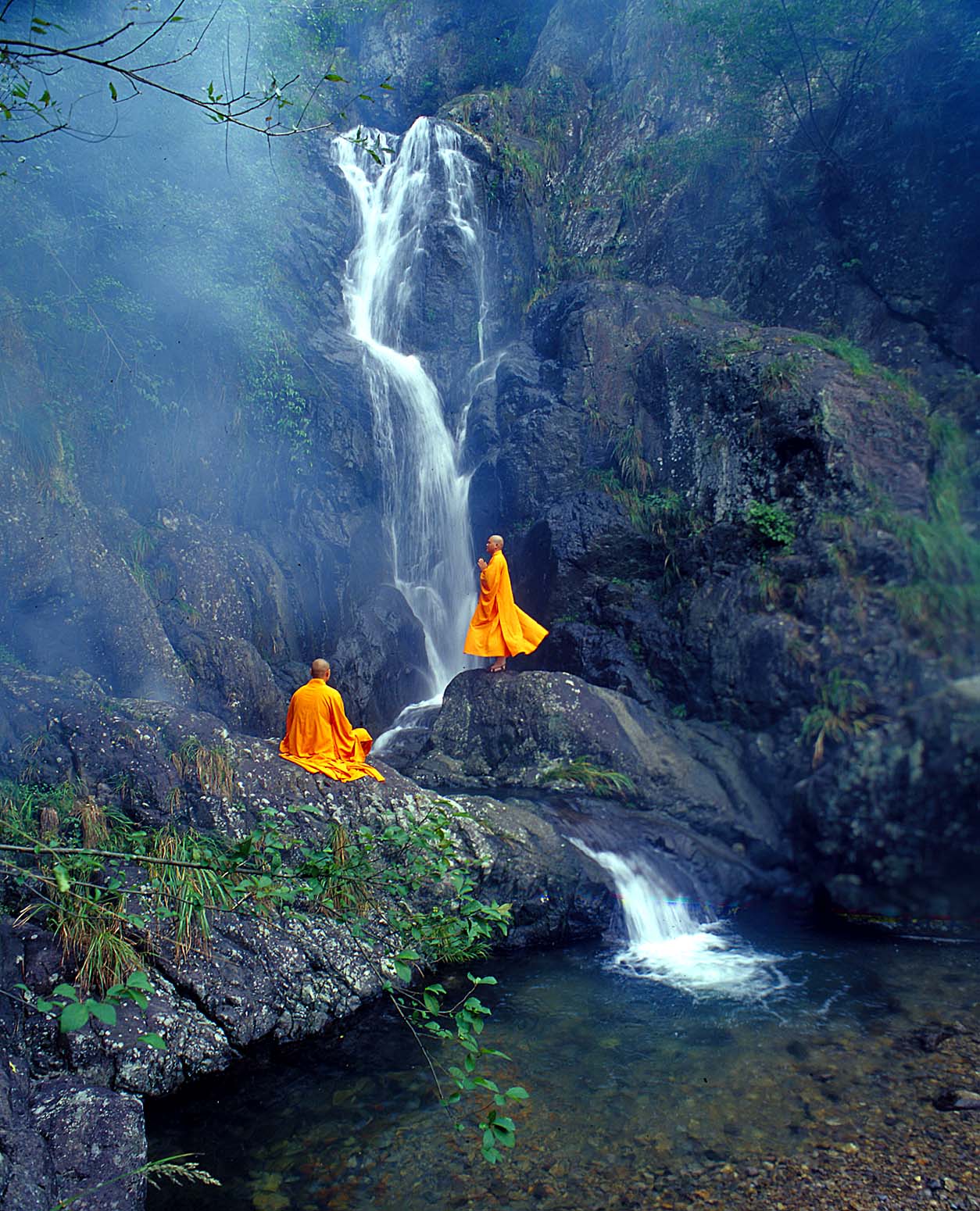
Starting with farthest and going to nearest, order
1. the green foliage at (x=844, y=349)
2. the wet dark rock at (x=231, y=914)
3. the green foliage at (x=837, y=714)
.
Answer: the green foliage at (x=844, y=349), the wet dark rock at (x=231, y=914), the green foliage at (x=837, y=714)

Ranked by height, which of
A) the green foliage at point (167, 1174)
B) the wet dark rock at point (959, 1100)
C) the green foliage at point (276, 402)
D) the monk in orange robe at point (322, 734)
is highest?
the green foliage at point (276, 402)

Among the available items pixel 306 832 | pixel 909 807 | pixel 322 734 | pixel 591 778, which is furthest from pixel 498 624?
pixel 909 807

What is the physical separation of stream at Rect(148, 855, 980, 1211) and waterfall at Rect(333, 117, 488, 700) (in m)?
6.76

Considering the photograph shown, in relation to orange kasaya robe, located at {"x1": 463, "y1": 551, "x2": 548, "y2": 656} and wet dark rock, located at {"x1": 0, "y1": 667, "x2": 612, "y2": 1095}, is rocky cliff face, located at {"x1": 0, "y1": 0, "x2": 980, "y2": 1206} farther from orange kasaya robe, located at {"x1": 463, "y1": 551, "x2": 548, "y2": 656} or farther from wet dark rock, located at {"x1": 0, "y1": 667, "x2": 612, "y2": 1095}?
orange kasaya robe, located at {"x1": 463, "y1": 551, "x2": 548, "y2": 656}

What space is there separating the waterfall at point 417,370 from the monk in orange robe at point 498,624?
94.5 inches

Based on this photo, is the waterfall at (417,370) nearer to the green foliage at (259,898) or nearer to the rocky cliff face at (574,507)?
the rocky cliff face at (574,507)

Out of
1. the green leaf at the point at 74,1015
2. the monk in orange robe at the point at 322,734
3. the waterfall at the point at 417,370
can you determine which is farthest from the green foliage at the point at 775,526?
the waterfall at the point at 417,370

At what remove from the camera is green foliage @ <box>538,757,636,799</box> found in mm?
7965

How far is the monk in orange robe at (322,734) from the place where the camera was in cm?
706

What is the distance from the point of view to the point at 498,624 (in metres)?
9.42

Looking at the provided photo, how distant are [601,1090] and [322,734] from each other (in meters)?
3.95

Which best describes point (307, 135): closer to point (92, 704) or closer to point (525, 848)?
point (92, 704)

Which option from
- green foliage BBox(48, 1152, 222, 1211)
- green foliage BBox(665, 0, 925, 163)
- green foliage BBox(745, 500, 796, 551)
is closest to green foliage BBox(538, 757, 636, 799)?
green foliage BBox(745, 500, 796, 551)

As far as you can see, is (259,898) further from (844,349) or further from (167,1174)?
(844,349)
